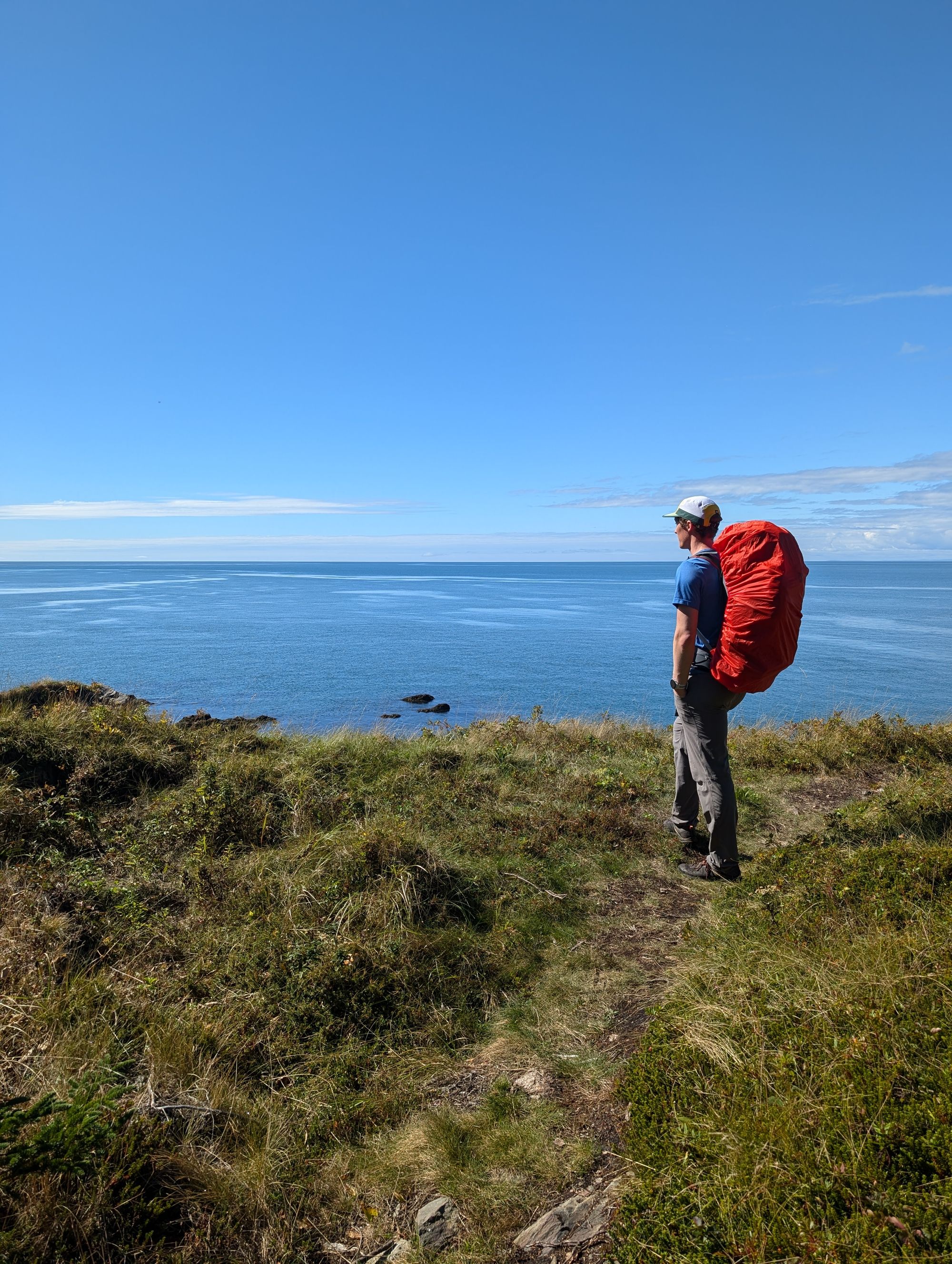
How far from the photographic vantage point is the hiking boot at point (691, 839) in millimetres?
7039

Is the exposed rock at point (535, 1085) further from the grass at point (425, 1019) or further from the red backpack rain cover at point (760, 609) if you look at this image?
the red backpack rain cover at point (760, 609)

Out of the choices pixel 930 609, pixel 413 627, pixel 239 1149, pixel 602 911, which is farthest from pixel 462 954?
pixel 930 609

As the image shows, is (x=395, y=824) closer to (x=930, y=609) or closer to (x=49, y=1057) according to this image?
(x=49, y=1057)

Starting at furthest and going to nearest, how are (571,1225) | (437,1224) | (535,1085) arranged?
(535,1085) < (437,1224) < (571,1225)

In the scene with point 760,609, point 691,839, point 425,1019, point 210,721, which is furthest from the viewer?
point 210,721

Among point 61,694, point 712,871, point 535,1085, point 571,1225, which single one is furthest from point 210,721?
point 571,1225

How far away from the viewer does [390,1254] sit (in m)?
2.85

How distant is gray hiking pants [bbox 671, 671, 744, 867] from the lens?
625 centimetres

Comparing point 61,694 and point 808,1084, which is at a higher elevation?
point 808,1084

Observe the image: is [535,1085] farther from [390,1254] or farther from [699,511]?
[699,511]

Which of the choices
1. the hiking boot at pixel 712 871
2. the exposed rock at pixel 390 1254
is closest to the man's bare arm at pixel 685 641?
the hiking boot at pixel 712 871

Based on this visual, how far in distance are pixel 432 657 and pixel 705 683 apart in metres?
36.5

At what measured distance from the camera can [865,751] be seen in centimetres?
1039

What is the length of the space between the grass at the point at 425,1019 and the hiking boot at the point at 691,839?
1.01 ft
